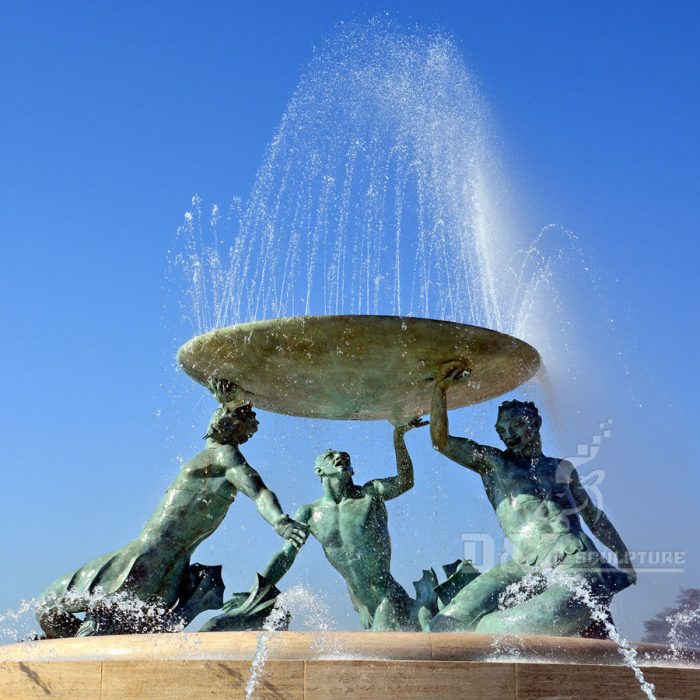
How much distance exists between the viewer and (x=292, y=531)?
8594mm

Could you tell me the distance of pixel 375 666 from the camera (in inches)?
252

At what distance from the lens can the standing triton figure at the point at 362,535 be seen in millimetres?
10211

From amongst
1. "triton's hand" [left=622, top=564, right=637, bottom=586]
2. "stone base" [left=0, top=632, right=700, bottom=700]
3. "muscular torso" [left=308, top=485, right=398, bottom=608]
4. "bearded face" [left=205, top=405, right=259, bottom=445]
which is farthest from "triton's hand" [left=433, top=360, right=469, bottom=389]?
"stone base" [left=0, top=632, right=700, bottom=700]

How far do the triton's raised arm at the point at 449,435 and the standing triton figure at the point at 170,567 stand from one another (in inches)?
74.0

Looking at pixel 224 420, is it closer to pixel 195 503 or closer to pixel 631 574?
pixel 195 503

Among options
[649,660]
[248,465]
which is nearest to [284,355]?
[248,465]

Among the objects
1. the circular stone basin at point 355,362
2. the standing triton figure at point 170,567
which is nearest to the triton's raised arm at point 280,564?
the standing triton figure at point 170,567

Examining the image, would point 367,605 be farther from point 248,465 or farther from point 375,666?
point 375,666

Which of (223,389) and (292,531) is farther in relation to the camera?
(223,389)

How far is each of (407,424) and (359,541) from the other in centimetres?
150

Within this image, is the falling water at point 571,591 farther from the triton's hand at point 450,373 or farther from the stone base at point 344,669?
the triton's hand at point 450,373

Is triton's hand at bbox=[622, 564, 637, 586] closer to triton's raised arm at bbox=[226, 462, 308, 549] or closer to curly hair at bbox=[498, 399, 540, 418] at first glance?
curly hair at bbox=[498, 399, 540, 418]

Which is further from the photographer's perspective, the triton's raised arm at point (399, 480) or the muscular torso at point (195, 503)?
the triton's raised arm at point (399, 480)

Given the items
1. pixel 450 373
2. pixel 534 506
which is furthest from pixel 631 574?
pixel 450 373
